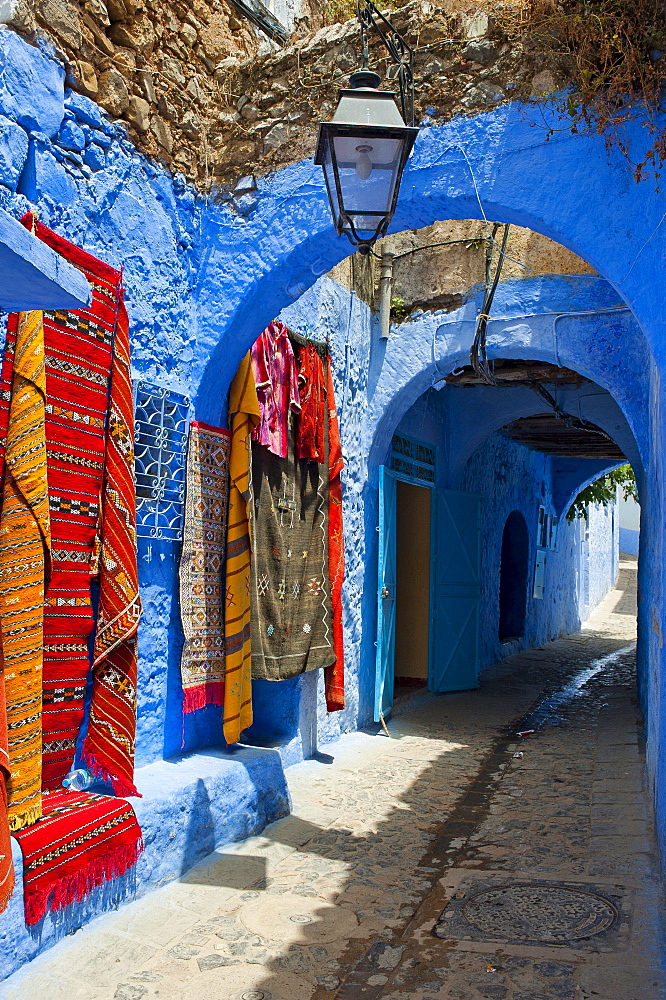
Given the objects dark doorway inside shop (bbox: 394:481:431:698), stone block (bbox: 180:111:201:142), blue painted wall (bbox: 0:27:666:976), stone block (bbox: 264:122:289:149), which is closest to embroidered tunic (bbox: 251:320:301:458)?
blue painted wall (bbox: 0:27:666:976)

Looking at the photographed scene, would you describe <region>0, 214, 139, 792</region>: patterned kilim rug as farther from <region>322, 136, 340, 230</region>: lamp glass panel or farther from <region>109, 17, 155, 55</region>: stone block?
<region>109, 17, 155, 55</region>: stone block

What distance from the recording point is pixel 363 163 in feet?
11.0

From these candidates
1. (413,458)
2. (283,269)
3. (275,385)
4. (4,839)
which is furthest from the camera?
(413,458)

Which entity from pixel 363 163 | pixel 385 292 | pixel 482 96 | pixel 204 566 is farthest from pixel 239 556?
pixel 385 292

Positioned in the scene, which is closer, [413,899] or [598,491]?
[413,899]

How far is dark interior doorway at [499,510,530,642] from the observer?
526 inches

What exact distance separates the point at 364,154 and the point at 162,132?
141 centimetres

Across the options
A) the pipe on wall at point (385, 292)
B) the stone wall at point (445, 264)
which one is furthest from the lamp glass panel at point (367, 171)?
the pipe on wall at point (385, 292)

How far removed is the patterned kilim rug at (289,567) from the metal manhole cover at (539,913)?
74.1 inches

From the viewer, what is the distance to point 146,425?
406 centimetres

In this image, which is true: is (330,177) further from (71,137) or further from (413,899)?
(413,899)

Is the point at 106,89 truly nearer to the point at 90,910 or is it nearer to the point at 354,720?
the point at 90,910

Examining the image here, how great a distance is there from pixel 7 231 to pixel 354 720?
5.50 m

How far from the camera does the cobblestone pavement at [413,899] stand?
2.83 meters
